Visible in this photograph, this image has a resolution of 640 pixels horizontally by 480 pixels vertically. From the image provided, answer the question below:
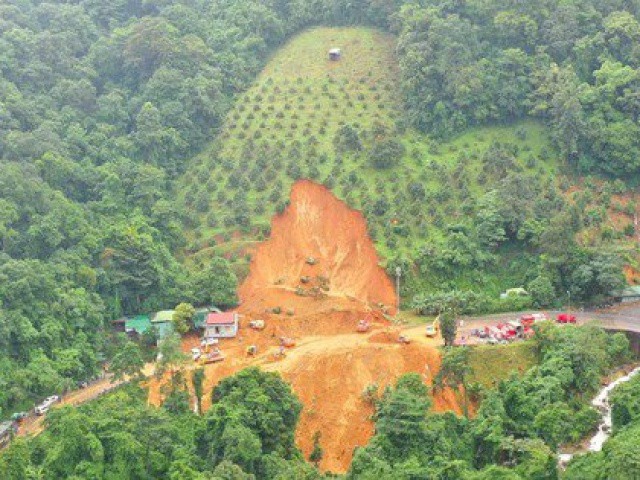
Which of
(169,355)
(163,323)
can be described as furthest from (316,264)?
(169,355)

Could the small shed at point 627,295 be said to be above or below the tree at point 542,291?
below

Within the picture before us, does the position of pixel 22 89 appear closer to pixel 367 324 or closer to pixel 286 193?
pixel 286 193

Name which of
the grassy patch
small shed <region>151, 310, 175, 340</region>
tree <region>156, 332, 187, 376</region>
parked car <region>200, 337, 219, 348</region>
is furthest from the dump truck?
the grassy patch

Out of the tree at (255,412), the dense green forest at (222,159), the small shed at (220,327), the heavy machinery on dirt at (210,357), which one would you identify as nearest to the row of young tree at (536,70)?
the dense green forest at (222,159)

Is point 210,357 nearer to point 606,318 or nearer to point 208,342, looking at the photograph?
point 208,342

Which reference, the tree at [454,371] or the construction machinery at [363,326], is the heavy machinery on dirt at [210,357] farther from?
the tree at [454,371]

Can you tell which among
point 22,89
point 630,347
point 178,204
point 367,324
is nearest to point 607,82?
point 630,347

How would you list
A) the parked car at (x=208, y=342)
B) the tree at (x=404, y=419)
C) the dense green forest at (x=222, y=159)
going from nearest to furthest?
the tree at (x=404, y=419) < the parked car at (x=208, y=342) < the dense green forest at (x=222, y=159)
